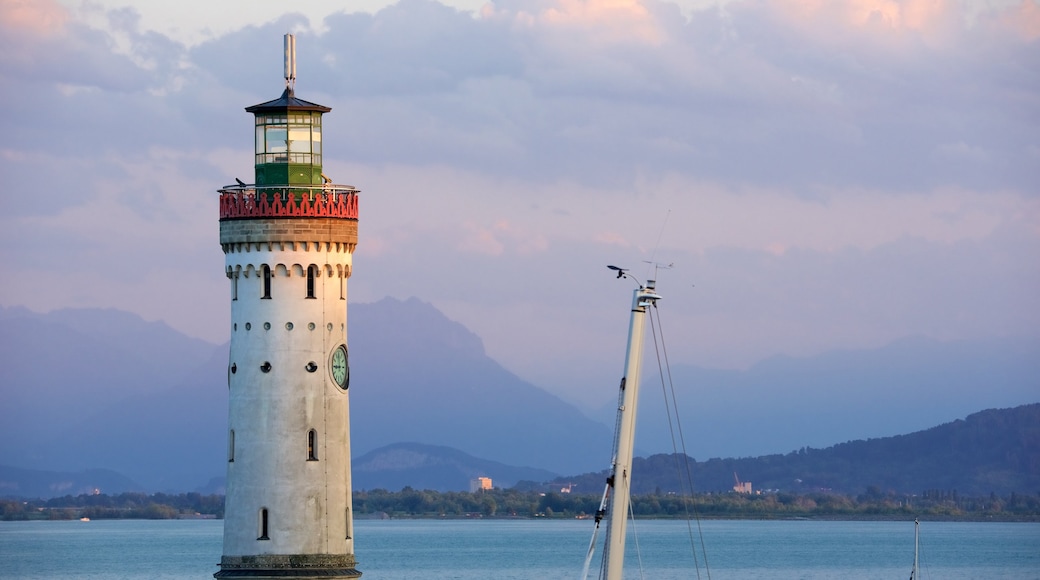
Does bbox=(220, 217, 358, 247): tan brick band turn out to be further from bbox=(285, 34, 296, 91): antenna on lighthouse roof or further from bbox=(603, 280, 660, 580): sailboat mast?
bbox=(603, 280, 660, 580): sailboat mast

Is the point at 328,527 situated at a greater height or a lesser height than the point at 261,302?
lesser

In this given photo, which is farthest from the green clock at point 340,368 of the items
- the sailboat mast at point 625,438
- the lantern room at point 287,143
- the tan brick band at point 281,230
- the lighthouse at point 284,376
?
the sailboat mast at point 625,438

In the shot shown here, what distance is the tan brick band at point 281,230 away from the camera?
161 ft

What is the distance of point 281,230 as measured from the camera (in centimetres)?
4909

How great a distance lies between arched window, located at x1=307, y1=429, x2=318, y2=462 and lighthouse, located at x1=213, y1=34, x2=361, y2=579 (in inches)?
1.0

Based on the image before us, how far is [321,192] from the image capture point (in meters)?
49.6

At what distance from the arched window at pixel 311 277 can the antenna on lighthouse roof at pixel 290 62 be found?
4723 mm

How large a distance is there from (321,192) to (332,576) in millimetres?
9530

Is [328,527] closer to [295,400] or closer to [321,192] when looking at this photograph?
[295,400]

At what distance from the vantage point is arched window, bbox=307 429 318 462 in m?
49.3

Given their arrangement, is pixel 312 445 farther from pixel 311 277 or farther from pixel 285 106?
pixel 285 106

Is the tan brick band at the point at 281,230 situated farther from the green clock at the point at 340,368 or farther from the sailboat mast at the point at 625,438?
the sailboat mast at the point at 625,438

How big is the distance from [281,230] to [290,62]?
4486mm

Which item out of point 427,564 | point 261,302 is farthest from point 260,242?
point 427,564
